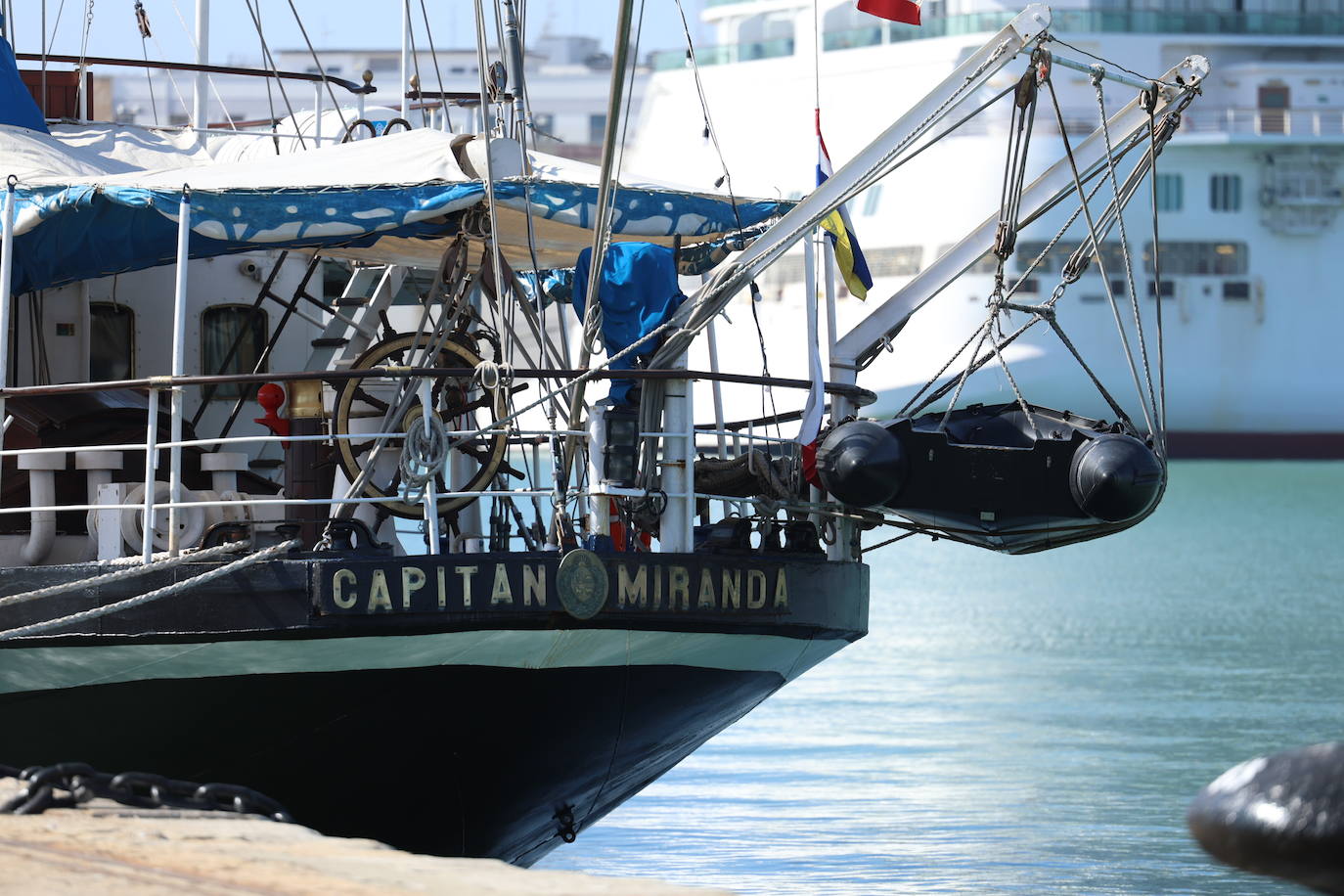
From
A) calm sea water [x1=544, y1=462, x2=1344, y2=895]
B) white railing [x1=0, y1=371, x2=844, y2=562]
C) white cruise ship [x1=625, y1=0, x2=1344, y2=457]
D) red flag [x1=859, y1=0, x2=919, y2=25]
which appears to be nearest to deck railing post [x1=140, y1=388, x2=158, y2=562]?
white railing [x1=0, y1=371, x2=844, y2=562]

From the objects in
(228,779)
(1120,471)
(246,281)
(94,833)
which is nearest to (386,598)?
(228,779)

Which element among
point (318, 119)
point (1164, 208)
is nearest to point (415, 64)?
point (318, 119)

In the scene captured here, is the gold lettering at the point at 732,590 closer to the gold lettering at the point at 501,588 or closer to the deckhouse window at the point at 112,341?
the gold lettering at the point at 501,588

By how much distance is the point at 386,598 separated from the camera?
31.0ft

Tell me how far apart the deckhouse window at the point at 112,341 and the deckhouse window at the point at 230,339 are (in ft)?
1.71

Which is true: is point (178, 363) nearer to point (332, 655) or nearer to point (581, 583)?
point (332, 655)

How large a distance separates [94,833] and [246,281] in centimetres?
688

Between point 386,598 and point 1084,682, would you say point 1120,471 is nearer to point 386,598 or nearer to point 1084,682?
point 386,598

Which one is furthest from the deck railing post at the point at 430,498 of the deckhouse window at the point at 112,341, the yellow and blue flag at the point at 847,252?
the deckhouse window at the point at 112,341

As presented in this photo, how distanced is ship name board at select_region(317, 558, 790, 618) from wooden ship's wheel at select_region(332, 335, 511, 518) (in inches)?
28.6

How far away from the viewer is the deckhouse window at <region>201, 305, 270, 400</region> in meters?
13.4

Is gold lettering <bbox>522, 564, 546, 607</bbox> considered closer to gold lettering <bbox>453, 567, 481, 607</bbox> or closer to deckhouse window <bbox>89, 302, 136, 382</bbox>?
gold lettering <bbox>453, 567, 481, 607</bbox>

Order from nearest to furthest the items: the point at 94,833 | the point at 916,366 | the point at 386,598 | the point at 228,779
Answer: the point at 94,833, the point at 386,598, the point at 228,779, the point at 916,366

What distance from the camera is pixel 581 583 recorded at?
9.65 metres
